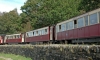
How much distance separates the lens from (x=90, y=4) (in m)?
35.7

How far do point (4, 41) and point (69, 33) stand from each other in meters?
38.3

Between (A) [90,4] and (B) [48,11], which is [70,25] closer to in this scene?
(A) [90,4]

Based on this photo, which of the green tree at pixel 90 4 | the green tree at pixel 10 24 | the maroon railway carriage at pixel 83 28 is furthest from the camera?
the green tree at pixel 10 24

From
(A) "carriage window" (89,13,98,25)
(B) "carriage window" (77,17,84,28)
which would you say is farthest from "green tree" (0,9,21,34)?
(A) "carriage window" (89,13,98,25)

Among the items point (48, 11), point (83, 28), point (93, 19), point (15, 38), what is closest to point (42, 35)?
point (83, 28)

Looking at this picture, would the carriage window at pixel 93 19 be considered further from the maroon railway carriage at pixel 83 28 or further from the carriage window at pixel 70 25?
the carriage window at pixel 70 25

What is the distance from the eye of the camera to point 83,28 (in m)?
17.9

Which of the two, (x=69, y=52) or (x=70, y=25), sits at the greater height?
(x=70, y=25)

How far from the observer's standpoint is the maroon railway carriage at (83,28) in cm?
1545

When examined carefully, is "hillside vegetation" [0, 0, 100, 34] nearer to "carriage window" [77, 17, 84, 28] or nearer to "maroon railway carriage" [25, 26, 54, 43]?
"maroon railway carriage" [25, 26, 54, 43]

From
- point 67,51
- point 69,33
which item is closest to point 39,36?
point 69,33

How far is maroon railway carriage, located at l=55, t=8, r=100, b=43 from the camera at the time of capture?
50.7 feet

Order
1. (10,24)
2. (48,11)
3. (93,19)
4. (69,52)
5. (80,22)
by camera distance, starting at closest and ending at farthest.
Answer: (69,52), (93,19), (80,22), (48,11), (10,24)

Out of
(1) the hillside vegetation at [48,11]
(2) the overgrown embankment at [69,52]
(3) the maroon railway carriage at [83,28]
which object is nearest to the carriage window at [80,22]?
(3) the maroon railway carriage at [83,28]
